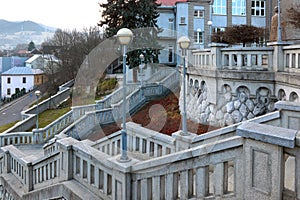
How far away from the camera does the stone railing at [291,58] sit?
8273 mm

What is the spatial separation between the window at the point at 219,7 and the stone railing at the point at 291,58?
26.6m

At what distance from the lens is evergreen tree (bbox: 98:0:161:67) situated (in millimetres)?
24227

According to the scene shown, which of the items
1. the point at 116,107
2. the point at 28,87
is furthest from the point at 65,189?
the point at 28,87

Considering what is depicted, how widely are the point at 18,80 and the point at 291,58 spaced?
209 ft

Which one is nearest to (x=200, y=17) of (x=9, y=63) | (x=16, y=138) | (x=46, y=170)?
(x=16, y=138)

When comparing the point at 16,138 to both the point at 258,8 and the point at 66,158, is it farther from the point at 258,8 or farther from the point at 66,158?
the point at 258,8

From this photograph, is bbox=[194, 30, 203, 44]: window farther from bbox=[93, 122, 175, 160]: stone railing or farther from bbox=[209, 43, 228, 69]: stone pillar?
bbox=[93, 122, 175, 160]: stone railing

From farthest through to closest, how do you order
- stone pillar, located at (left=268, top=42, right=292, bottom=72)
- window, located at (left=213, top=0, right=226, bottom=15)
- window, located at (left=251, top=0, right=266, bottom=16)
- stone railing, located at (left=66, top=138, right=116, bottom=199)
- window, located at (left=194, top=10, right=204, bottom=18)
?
1. window, located at (left=251, top=0, right=266, bottom=16)
2. window, located at (left=213, top=0, right=226, bottom=15)
3. window, located at (left=194, top=10, right=204, bottom=18)
4. stone pillar, located at (left=268, top=42, right=292, bottom=72)
5. stone railing, located at (left=66, top=138, right=116, bottom=199)

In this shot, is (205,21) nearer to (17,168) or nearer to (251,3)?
(251,3)

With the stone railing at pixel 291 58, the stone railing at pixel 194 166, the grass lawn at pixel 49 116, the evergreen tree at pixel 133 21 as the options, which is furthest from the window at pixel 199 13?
the stone railing at pixel 194 166

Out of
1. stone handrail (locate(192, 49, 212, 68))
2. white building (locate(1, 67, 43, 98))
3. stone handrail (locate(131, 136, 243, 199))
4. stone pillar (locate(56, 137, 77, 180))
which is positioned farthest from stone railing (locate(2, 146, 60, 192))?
white building (locate(1, 67, 43, 98))

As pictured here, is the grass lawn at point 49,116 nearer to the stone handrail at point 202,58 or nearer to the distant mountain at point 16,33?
the stone handrail at point 202,58

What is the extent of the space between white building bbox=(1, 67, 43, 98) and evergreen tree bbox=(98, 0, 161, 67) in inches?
1705

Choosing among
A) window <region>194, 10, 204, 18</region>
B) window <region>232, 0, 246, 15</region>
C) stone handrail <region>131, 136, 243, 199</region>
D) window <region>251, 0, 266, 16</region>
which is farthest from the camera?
window <region>251, 0, 266, 16</region>
